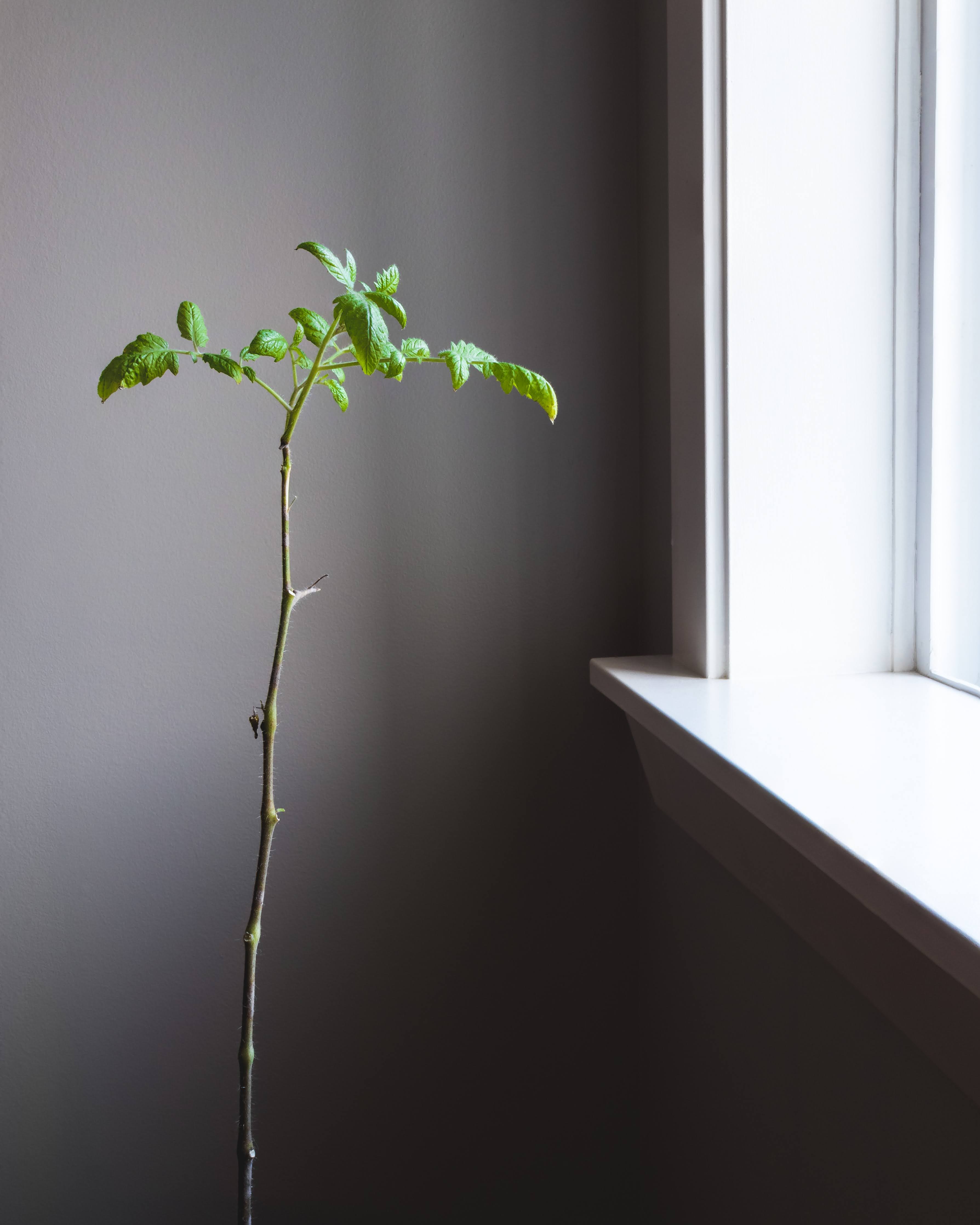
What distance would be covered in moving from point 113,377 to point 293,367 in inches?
6.7

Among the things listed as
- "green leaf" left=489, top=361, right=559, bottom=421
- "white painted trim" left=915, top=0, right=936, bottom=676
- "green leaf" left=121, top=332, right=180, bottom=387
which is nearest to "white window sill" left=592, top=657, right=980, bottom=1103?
"white painted trim" left=915, top=0, right=936, bottom=676

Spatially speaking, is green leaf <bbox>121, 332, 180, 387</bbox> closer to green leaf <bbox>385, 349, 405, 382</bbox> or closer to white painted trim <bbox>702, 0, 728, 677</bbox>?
green leaf <bbox>385, 349, 405, 382</bbox>

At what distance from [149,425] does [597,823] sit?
0.80 m

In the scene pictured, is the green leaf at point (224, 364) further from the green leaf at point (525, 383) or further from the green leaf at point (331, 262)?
the green leaf at point (525, 383)

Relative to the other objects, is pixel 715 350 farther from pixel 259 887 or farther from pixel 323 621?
pixel 259 887

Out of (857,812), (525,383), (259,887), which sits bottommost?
(259,887)

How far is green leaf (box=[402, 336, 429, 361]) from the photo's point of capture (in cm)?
92

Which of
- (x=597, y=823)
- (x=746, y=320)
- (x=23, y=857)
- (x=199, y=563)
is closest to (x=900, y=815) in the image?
(x=746, y=320)

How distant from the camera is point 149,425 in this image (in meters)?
1.26

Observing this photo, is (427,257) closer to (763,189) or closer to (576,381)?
(576,381)

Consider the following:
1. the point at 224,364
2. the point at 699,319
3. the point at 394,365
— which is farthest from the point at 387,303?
the point at 699,319

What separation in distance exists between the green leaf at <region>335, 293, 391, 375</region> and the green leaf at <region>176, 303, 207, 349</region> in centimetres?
19

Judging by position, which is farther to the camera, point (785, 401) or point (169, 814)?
point (169, 814)

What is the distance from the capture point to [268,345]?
0.88 metres
